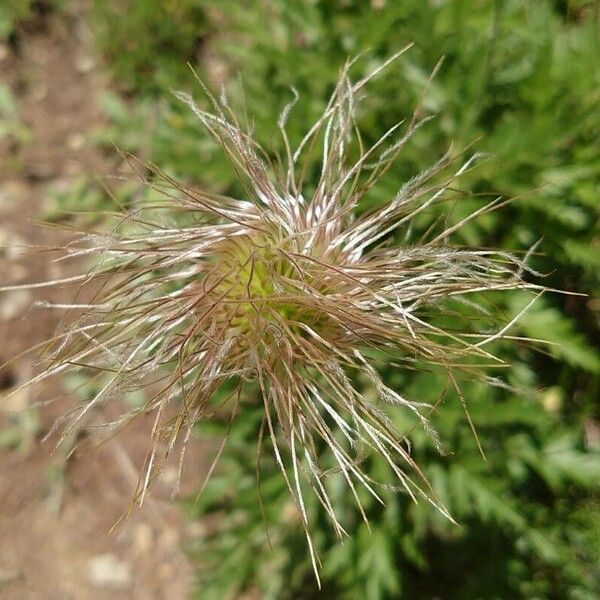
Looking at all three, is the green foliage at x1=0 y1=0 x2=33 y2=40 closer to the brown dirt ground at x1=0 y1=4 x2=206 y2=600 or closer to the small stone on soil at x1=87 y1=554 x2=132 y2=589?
the brown dirt ground at x1=0 y1=4 x2=206 y2=600

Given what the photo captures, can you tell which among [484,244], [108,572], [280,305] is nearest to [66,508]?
[108,572]

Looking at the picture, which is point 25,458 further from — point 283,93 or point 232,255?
point 232,255

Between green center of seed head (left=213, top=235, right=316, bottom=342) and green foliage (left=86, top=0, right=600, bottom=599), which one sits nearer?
green center of seed head (left=213, top=235, right=316, bottom=342)

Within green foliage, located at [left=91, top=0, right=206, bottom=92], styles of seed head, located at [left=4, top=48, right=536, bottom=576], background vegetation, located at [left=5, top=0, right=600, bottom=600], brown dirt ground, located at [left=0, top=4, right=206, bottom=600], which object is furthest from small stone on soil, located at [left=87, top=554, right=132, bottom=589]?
green foliage, located at [left=91, top=0, right=206, bottom=92]

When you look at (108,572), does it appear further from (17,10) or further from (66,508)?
(17,10)

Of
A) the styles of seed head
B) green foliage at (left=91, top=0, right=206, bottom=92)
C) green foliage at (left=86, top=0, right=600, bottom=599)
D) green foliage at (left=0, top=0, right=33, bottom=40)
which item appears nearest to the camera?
the styles of seed head

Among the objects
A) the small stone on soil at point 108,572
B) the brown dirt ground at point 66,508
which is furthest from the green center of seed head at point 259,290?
the small stone on soil at point 108,572

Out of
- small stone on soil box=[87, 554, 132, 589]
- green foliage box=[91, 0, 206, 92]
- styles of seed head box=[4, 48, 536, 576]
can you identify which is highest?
green foliage box=[91, 0, 206, 92]

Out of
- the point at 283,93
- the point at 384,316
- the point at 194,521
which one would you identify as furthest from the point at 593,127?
the point at 194,521
